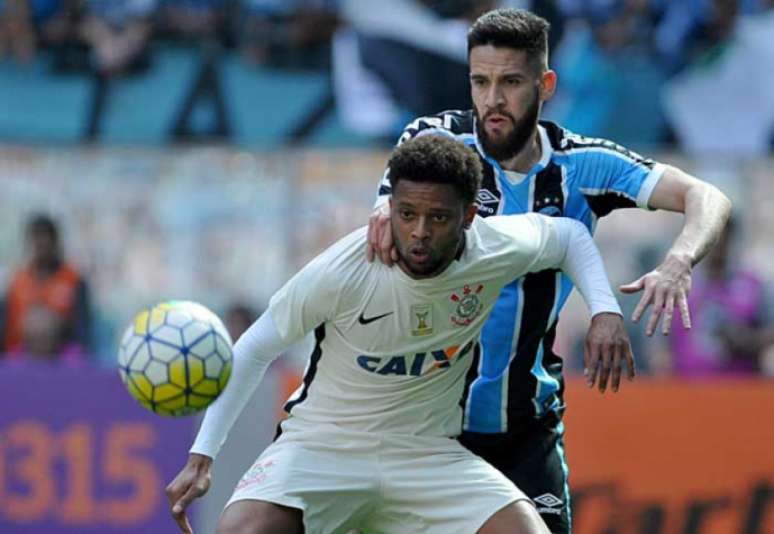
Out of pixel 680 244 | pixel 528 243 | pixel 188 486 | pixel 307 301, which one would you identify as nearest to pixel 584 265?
pixel 528 243

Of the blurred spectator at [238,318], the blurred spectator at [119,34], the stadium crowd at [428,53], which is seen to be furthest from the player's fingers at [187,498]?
the blurred spectator at [119,34]

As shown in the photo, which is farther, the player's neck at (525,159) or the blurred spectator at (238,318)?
the blurred spectator at (238,318)

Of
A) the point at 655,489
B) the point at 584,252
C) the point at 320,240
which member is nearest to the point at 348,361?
the point at 584,252

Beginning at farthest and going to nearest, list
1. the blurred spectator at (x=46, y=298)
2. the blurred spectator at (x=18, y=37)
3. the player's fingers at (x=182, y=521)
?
the blurred spectator at (x=18, y=37), the blurred spectator at (x=46, y=298), the player's fingers at (x=182, y=521)

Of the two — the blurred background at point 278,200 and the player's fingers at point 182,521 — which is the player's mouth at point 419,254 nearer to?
the player's fingers at point 182,521

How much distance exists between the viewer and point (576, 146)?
20.6ft

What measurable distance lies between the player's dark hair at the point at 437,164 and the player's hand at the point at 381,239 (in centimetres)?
12

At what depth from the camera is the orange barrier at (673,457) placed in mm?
9383

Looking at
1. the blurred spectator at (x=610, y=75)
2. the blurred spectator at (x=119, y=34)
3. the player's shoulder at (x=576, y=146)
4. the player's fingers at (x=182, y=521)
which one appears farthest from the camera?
the blurred spectator at (x=119, y=34)

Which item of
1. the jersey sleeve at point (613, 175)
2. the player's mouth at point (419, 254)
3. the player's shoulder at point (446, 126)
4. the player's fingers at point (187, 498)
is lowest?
the player's fingers at point (187, 498)

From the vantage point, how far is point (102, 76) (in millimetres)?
11961

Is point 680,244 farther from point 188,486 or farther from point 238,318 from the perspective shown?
point 238,318

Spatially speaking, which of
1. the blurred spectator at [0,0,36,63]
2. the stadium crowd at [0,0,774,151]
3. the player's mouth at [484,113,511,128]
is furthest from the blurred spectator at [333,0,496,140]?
the player's mouth at [484,113,511,128]

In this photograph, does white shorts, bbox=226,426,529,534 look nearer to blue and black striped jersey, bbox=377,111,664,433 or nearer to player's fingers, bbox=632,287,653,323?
blue and black striped jersey, bbox=377,111,664,433
